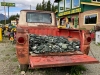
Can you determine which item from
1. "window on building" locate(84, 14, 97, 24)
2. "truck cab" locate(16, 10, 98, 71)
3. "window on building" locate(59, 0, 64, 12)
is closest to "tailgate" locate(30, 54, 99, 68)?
"truck cab" locate(16, 10, 98, 71)

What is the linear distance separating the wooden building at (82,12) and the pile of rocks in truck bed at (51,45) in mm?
14845

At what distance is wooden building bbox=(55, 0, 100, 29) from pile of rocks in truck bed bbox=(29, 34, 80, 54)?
48.7ft

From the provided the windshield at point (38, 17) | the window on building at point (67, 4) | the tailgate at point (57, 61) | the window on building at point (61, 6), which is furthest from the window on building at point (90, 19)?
the tailgate at point (57, 61)

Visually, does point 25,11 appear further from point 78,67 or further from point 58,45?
point 78,67

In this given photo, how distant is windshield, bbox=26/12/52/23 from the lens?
7.73m

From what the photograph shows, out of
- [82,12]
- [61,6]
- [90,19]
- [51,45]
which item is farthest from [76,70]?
[61,6]

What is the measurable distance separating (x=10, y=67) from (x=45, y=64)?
2028 mm

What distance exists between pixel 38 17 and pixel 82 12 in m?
17.2

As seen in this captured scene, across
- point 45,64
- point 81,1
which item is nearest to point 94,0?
point 81,1

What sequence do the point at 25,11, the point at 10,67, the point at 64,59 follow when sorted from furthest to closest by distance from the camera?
the point at 25,11, the point at 10,67, the point at 64,59

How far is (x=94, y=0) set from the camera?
22078mm

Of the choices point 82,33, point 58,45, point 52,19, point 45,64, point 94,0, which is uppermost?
point 94,0

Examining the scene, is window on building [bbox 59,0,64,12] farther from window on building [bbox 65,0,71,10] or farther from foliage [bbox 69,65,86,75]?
foliage [bbox 69,65,86,75]

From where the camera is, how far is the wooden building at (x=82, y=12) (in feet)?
68.8
